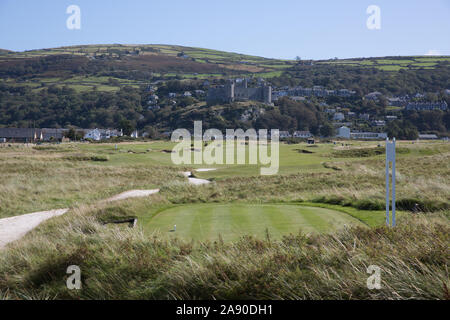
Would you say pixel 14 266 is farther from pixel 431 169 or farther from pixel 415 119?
pixel 415 119

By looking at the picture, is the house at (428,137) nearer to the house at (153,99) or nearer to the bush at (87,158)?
the bush at (87,158)

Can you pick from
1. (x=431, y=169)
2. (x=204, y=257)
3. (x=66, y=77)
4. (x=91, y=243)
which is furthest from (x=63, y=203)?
(x=66, y=77)

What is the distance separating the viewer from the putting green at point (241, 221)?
30.3 feet

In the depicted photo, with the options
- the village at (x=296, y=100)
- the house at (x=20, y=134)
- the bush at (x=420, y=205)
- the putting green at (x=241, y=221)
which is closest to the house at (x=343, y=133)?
the village at (x=296, y=100)

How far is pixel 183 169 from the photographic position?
34.6 meters

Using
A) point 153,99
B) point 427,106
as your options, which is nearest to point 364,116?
point 427,106

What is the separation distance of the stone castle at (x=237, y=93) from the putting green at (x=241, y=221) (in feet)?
417

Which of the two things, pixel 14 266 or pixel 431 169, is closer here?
pixel 14 266

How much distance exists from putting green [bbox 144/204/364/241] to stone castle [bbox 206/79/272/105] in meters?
127

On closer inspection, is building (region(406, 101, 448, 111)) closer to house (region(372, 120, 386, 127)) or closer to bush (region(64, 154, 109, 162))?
house (region(372, 120, 386, 127))

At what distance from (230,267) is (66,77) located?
181 metres

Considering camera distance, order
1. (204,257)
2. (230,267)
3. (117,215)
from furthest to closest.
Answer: (117,215)
(204,257)
(230,267)

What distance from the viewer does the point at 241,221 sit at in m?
10.6
